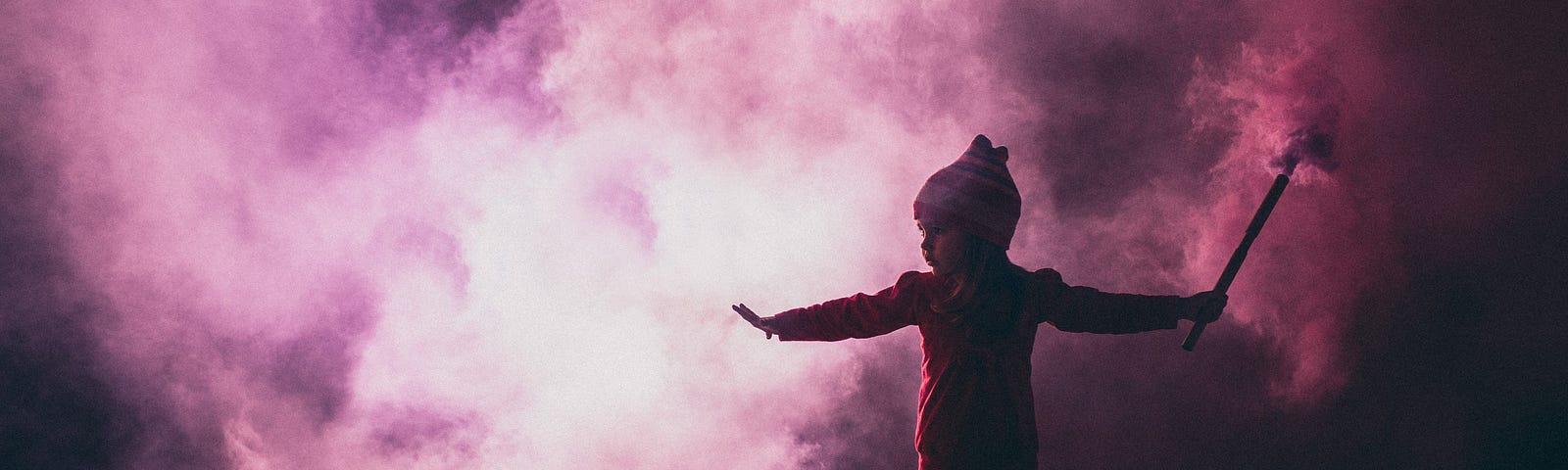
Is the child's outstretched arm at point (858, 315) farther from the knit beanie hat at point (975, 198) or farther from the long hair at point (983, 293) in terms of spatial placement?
the knit beanie hat at point (975, 198)

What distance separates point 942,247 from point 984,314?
295 mm

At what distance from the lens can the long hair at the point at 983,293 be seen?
315cm

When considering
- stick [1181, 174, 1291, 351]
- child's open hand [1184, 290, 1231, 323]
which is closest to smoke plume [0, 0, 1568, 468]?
stick [1181, 174, 1291, 351]

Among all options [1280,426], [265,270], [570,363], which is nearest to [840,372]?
[570,363]

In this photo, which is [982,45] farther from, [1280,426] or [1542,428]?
[1542,428]

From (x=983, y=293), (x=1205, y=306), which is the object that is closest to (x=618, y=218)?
(x=983, y=293)

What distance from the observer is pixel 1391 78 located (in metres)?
4.37

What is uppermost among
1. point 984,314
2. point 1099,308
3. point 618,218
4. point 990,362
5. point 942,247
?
point 618,218

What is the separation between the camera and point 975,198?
3.18 m

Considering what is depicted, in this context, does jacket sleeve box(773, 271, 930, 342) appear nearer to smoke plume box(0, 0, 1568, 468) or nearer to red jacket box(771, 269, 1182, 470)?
red jacket box(771, 269, 1182, 470)

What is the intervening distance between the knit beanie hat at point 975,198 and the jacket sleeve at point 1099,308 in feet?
0.80

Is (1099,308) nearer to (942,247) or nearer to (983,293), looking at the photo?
(983,293)

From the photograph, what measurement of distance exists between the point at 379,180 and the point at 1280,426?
19.5 ft

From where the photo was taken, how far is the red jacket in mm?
3062
